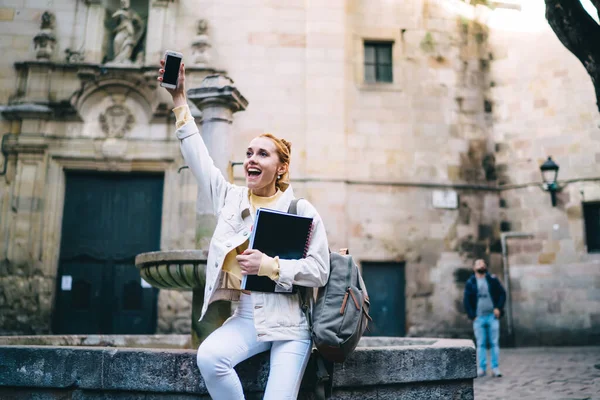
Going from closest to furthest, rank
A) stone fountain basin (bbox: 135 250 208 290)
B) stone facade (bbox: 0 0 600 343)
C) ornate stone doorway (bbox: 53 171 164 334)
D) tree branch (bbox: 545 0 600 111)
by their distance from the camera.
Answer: stone fountain basin (bbox: 135 250 208 290), tree branch (bbox: 545 0 600 111), ornate stone doorway (bbox: 53 171 164 334), stone facade (bbox: 0 0 600 343)

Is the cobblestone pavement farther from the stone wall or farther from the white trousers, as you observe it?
the white trousers

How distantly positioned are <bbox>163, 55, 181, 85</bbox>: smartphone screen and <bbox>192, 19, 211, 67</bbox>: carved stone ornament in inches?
347

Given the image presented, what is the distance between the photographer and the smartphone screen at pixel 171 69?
3.19 m

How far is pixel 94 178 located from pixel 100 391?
8.86 meters

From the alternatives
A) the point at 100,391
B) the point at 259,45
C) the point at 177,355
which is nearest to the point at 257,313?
the point at 177,355

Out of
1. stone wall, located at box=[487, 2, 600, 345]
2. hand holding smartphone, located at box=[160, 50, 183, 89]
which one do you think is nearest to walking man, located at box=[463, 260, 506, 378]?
stone wall, located at box=[487, 2, 600, 345]

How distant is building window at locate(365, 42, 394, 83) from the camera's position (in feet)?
41.7

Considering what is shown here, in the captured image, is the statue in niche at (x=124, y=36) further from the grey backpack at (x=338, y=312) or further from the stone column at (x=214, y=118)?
the grey backpack at (x=338, y=312)

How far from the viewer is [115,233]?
450 inches

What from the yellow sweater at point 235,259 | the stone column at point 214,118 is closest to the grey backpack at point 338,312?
the yellow sweater at point 235,259

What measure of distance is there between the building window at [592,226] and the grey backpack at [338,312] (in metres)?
10.4

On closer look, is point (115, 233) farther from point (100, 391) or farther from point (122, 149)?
point (100, 391)

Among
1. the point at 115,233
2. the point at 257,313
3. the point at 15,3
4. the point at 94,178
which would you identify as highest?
the point at 15,3

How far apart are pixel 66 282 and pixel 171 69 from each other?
30.3ft
